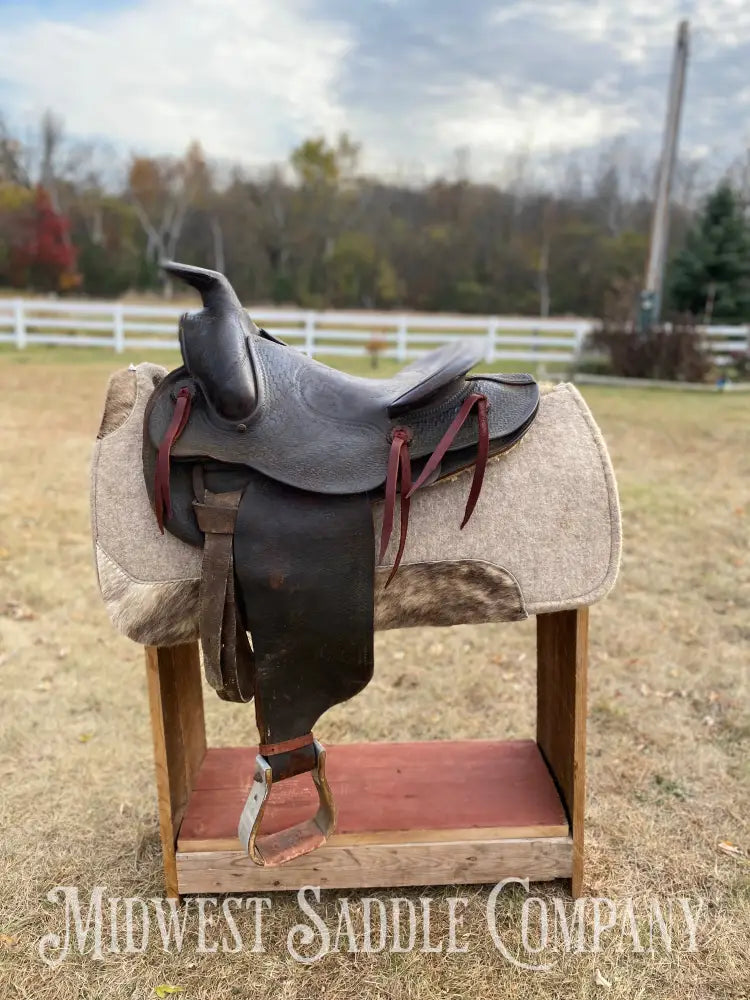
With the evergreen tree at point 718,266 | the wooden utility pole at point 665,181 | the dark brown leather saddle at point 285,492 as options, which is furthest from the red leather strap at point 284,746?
the evergreen tree at point 718,266

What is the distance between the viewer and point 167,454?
1319 millimetres

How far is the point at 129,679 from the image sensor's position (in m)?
2.63

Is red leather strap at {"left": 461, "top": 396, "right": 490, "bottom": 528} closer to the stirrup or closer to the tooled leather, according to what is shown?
the tooled leather

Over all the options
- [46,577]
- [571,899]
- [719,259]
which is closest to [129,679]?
[46,577]

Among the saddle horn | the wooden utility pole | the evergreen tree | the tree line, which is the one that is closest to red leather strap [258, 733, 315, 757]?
the saddle horn

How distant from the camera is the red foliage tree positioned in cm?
2320

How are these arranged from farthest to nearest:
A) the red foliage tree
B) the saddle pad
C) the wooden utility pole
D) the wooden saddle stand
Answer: the red foliage tree → the wooden utility pole → the wooden saddle stand → the saddle pad

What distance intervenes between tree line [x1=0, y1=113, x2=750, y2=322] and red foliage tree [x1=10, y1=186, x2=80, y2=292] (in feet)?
0.15

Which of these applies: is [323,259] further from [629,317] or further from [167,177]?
[629,317]

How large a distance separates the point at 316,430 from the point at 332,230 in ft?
100

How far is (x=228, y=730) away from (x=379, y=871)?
33.7 inches

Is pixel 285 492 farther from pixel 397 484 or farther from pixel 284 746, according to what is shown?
pixel 284 746

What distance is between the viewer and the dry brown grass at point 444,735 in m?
1.49

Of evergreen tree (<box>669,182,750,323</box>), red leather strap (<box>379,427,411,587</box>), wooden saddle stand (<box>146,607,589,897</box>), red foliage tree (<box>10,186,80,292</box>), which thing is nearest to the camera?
red leather strap (<box>379,427,411,587</box>)
